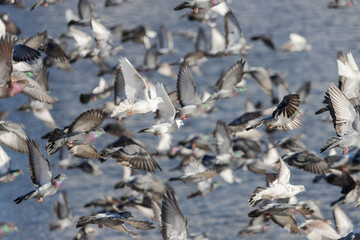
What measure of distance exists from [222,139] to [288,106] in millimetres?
3836

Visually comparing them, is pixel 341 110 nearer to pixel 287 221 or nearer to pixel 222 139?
pixel 287 221

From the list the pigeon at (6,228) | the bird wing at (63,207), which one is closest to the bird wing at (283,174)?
the bird wing at (63,207)

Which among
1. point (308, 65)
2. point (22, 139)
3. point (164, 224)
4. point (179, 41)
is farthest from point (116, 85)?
point (179, 41)

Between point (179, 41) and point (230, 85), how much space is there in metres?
13.1

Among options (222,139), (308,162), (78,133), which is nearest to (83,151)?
(78,133)

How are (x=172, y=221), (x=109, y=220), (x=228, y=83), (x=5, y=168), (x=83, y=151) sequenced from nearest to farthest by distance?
1. (x=172, y=221)
2. (x=109, y=220)
3. (x=83, y=151)
4. (x=5, y=168)
5. (x=228, y=83)

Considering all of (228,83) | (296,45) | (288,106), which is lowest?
(296,45)

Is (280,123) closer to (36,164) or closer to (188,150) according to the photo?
(36,164)

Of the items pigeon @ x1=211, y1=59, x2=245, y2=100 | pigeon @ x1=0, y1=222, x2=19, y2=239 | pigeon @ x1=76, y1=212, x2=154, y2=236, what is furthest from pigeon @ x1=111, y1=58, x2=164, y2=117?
pigeon @ x1=0, y1=222, x2=19, y2=239

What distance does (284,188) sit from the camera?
31.8 feet

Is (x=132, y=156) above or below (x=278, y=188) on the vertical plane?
below

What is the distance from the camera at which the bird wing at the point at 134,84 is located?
10523 mm

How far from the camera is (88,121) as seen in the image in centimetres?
1055

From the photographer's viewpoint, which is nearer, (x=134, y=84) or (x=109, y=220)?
(x=109, y=220)
